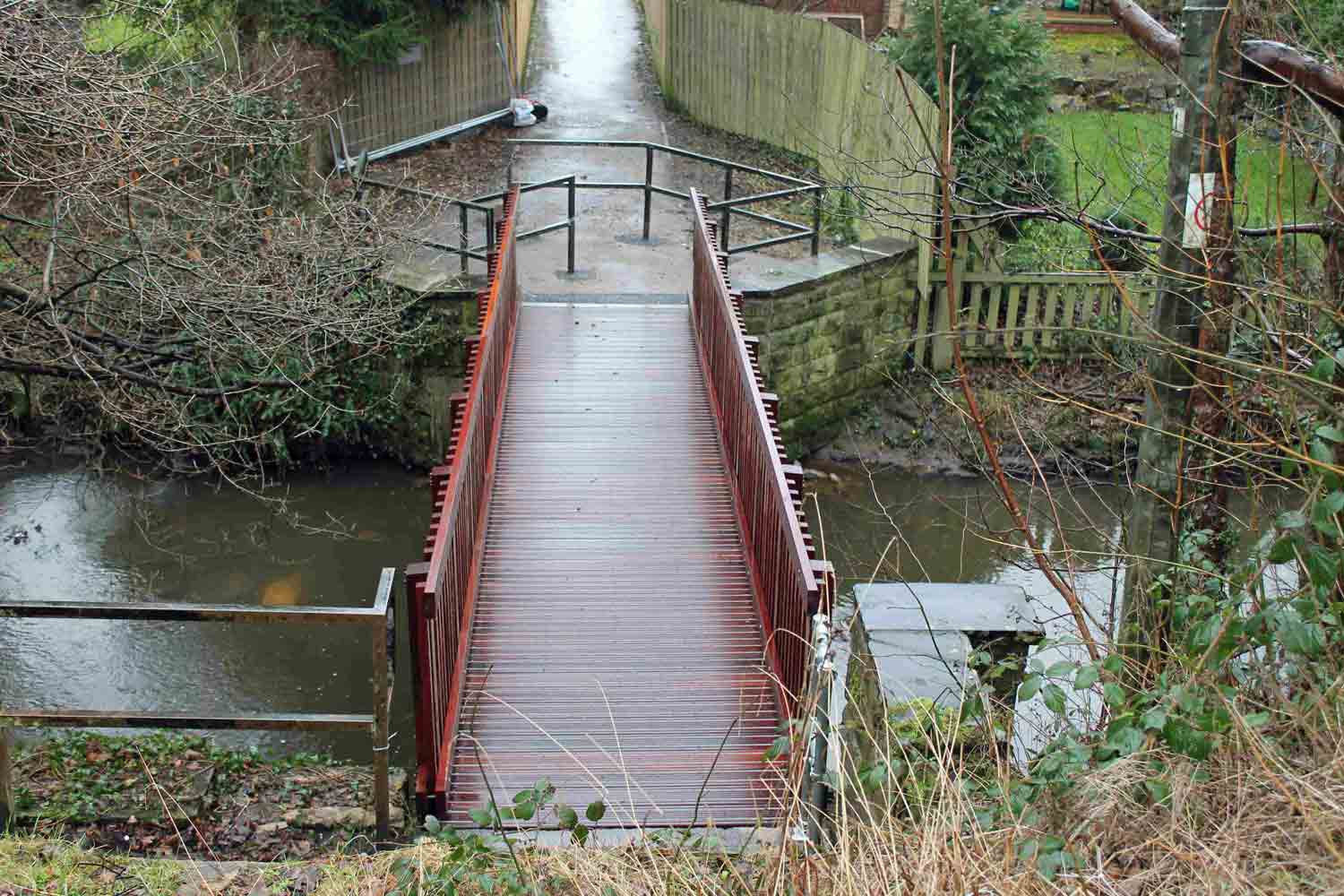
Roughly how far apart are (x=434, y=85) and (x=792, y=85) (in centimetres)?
469

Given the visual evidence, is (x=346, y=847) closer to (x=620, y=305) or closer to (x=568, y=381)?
(x=568, y=381)

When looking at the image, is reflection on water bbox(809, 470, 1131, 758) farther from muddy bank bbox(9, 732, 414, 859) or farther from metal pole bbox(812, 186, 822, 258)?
muddy bank bbox(9, 732, 414, 859)

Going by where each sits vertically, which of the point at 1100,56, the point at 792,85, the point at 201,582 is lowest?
the point at 201,582

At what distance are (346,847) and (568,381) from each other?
15.9 feet

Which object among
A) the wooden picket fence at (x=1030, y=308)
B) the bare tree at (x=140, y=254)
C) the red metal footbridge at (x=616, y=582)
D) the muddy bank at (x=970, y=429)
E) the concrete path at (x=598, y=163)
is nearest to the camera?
the red metal footbridge at (x=616, y=582)

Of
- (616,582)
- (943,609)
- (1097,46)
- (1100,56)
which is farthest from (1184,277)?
(1097,46)

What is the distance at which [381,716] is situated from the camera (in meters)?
5.14

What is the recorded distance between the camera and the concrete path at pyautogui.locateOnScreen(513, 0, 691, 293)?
1339 centimetres

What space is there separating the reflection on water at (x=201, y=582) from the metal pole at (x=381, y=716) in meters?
3.65

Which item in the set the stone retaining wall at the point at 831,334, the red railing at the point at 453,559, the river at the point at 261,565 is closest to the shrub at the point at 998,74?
→ the stone retaining wall at the point at 831,334

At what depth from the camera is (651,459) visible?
881cm

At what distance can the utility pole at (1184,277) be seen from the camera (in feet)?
16.9

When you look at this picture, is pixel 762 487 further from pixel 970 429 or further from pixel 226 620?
pixel 970 429

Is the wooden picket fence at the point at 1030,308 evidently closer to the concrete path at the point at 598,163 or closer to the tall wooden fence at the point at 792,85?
the tall wooden fence at the point at 792,85
